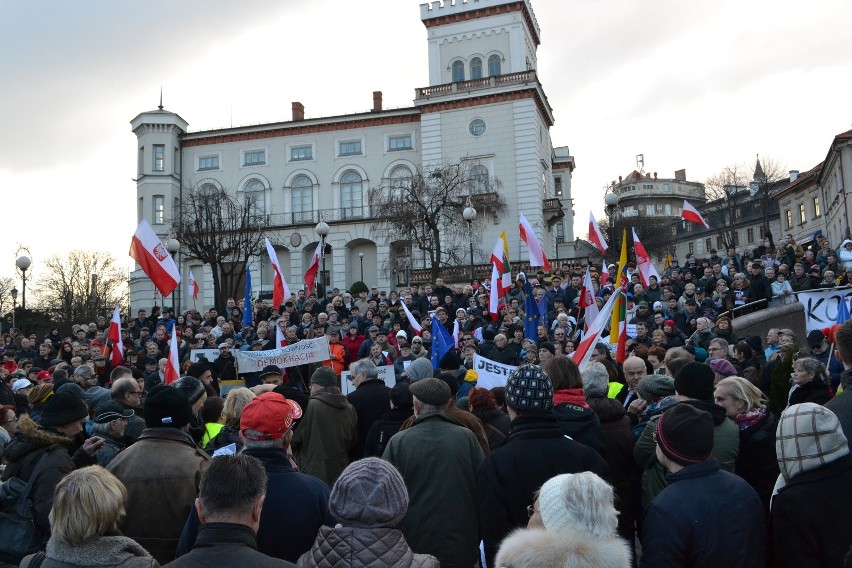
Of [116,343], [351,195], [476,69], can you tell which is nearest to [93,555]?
[116,343]

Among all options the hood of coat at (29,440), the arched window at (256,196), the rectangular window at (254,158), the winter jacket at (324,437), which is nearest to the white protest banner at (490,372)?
the winter jacket at (324,437)

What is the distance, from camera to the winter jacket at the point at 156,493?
4836mm

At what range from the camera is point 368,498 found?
3.28 m

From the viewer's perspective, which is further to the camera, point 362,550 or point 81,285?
point 81,285

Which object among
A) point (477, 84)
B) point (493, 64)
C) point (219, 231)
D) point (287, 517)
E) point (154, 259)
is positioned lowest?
point (287, 517)

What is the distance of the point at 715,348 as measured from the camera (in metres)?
9.34

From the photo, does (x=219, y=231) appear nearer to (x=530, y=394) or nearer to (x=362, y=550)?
(x=530, y=394)

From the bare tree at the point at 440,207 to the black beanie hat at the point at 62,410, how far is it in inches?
1378

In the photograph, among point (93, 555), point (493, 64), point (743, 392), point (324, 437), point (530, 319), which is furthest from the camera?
point (493, 64)

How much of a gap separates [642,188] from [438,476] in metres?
108

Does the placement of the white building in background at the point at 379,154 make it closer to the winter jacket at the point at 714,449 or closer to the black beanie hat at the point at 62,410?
the winter jacket at the point at 714,449

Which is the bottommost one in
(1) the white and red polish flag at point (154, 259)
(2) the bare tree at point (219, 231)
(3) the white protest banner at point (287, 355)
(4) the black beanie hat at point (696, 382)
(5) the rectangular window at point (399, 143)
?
(4) the black beanie hat at point (696, 382)

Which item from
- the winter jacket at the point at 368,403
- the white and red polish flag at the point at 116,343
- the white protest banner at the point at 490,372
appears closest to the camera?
the winter jacket at the point at 368,403

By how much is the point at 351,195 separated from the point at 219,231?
428 inches
